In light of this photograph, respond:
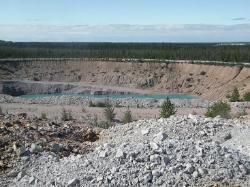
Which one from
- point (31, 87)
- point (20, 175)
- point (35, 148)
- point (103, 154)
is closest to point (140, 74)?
point (31, 87)

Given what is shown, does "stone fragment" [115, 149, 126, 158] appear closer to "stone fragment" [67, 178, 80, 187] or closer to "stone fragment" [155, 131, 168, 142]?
"stone fragment" [67, 178, 80, 187]

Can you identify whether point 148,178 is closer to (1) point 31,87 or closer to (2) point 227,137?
(2) point 227,137

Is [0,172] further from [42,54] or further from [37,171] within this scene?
[42,54]

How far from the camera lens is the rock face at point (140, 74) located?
86125 mm

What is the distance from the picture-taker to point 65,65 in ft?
363

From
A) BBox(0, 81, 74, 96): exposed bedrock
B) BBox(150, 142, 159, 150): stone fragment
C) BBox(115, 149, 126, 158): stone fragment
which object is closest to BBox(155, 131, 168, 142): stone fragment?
BBox(150, 142, 159, 150): stone fragment

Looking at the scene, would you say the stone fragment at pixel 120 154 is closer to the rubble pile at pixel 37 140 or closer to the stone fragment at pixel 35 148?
the rubble pile at pixel 37 140

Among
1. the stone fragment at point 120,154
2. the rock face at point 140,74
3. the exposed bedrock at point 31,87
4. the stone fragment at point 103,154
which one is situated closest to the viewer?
the stone fragment at point 120,154

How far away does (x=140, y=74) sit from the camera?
101m

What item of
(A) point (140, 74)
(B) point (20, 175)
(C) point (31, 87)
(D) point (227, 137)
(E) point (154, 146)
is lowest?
(C) point (31, 87)

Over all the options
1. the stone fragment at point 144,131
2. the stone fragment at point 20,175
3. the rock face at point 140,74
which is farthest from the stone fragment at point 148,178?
the rock face at point 140,74

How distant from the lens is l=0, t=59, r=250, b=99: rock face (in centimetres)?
8612

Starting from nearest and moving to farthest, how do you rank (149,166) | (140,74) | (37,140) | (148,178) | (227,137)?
(148,178), (149,166), (37,140), (227,137), (140,74)

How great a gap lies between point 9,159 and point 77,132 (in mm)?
5326
